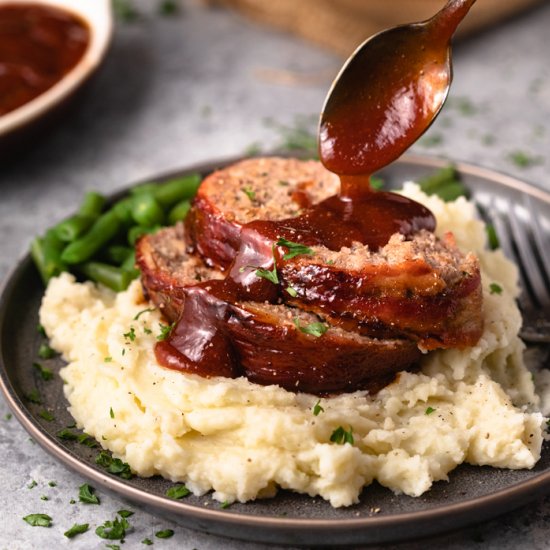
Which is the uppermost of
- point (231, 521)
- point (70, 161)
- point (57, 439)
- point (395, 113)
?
point (395, 113)

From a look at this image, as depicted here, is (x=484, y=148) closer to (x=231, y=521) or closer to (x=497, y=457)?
(x=497, y=457)

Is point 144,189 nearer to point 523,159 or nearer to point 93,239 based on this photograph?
point 93,239

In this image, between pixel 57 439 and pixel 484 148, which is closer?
pixel 57 439

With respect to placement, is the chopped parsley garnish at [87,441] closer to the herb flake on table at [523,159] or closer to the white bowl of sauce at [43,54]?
the white bowl of sauce at [43,54]

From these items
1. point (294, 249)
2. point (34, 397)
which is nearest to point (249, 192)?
point (294, 249)

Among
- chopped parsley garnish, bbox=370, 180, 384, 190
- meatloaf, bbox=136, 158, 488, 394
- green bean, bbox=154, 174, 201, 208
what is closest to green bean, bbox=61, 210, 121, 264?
green bean, bbox=154, 174, 201, 208

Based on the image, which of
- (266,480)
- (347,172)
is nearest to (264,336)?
(266,480)

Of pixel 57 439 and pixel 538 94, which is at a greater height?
pixel 538 94

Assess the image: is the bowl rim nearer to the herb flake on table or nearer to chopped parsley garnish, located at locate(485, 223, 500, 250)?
chopped parsley garnish, located at locate(485, 223, 500, 250)
